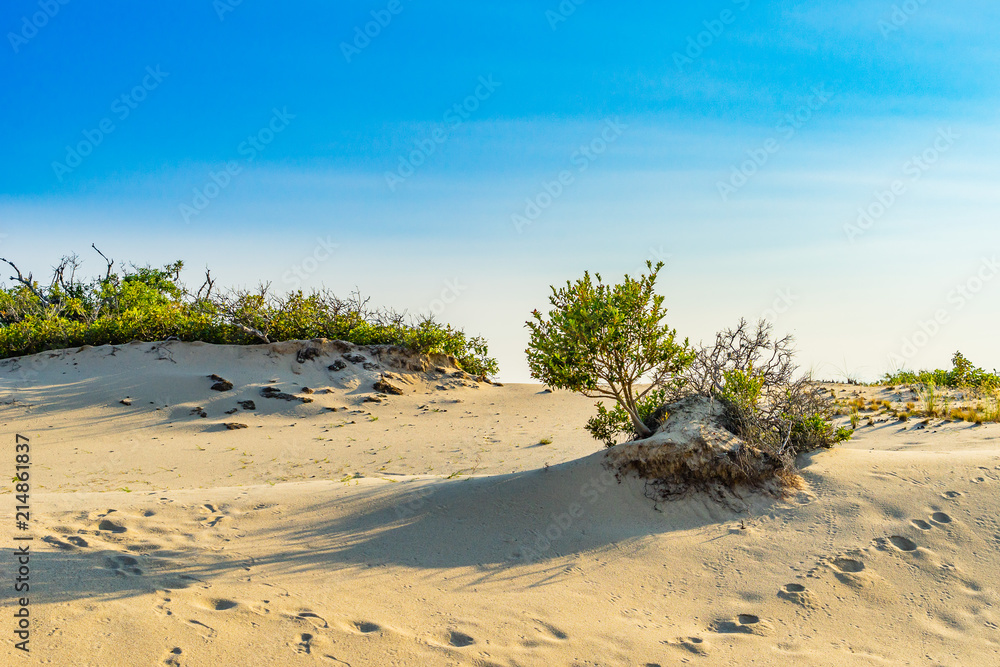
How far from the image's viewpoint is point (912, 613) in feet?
18.2

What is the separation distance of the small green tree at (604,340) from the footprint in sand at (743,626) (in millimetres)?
2988

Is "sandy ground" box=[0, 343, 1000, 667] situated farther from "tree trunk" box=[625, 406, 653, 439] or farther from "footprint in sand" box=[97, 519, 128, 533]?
"tree trunk" box=[625, 406, 653, 439]

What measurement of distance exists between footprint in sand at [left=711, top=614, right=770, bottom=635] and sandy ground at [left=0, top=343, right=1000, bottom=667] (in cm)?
2

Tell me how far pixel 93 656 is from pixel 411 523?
3409 millimetres

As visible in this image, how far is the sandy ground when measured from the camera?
4.72 meters

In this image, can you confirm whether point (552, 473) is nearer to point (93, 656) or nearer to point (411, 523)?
point (411, 523)

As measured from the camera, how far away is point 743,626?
17.5 ft

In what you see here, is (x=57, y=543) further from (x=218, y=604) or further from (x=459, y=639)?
(x=459, y=639)

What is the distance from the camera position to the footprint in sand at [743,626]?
17.2 feet

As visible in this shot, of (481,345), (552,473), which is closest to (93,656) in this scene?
(552,473)

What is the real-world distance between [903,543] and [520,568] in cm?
375

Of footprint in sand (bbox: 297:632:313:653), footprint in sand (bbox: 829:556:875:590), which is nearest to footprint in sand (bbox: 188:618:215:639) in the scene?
footprint in sand (bbox: 297:632:313:653)

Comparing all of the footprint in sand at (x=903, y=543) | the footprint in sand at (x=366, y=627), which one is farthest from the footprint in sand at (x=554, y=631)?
the footprint in sand at (x=903, y=543)

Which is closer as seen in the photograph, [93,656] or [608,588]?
[93,656]
